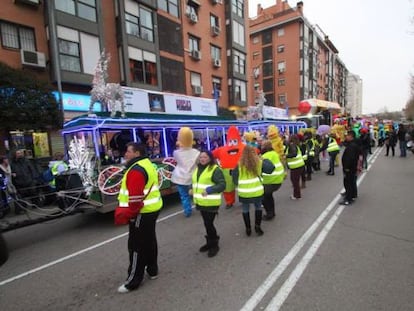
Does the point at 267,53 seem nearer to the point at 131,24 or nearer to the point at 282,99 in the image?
the point at 282,99

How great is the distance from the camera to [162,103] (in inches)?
385

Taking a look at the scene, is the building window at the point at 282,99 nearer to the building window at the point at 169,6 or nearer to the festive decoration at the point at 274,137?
the building window at the point at 169,6

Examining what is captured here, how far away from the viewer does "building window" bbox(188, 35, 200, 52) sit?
74.2 feet

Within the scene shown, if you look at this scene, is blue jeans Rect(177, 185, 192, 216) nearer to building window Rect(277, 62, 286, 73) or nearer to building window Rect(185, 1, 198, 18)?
building window Rect(185, 1, 198, 18)

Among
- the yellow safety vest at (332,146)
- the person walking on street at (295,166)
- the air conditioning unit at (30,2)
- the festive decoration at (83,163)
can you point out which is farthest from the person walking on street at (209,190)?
the air conditioning unit at (30,2)

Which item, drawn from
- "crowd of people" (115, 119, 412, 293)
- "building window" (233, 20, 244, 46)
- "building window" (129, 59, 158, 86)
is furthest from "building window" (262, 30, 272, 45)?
"crowd of people" (115, 119, 412, 293)

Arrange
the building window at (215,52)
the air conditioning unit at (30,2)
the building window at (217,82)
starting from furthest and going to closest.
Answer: the building window at (217,82) < the building window at (215,52) < the air conditioning unit at (30,2)

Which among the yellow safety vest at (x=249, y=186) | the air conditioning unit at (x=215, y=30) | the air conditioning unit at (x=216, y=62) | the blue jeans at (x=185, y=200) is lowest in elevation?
the blue jeans at (x=185, y=200)

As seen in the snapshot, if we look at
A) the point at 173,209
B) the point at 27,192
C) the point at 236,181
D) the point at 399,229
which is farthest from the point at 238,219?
the point at 27,192

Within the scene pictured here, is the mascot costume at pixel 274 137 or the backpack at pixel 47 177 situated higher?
the mascot costume at pixel 274 137

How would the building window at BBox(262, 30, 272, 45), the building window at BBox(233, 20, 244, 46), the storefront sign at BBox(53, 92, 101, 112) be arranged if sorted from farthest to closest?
the building window at BBox(262, 30, 272, 45) → the building window at BBox(233, 20, 244, 46) → the storefront sign at BBox(53, 92, 101, 112)

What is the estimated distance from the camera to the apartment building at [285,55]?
40781 millimetres

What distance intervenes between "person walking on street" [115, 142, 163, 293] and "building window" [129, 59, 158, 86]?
1561 cm

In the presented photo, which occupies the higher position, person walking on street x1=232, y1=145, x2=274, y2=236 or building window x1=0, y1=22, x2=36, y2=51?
building window x1=0, y1=22, x2=36, y2=51
